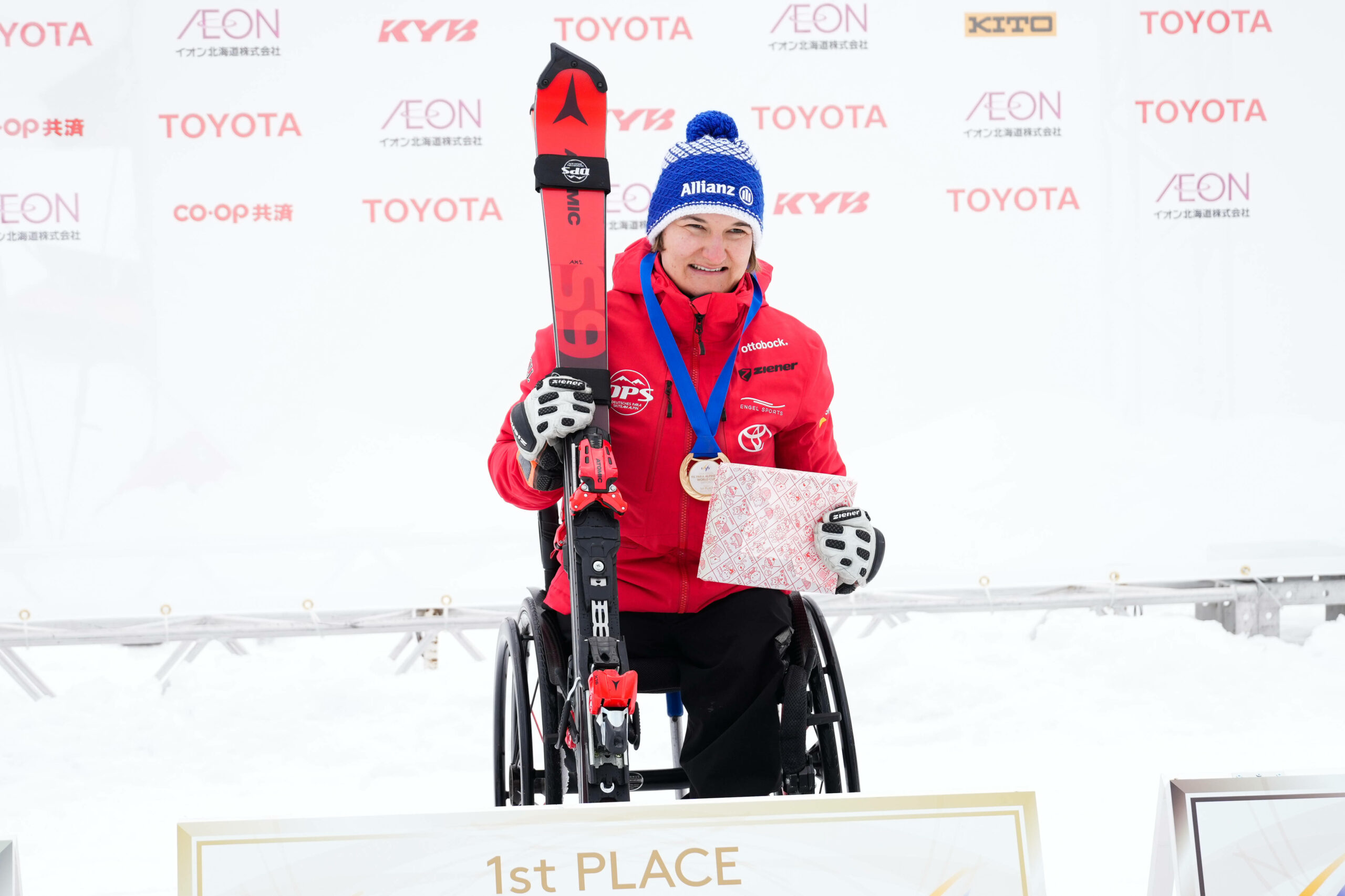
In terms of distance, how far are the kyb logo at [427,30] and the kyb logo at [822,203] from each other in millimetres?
1128

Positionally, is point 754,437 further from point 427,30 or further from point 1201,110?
point 1201,110

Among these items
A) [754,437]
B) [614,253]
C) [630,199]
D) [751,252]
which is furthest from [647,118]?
[754,437]

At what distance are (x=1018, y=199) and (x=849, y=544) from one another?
2.16m

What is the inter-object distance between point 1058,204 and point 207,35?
279cm

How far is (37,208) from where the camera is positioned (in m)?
3.30

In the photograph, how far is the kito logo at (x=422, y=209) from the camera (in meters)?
3.40

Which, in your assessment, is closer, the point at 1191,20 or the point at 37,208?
the point at 37,208

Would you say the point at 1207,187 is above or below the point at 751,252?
above

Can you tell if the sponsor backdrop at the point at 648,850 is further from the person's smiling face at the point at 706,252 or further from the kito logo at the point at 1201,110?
the kito logo at the point at 1201,110

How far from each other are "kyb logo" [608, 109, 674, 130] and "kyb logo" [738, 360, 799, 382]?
1.81 m

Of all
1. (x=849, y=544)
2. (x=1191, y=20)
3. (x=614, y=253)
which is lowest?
(x=849, y=544)

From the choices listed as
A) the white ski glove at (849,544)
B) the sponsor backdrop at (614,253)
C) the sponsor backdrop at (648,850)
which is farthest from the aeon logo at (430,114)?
the sponsor backdrop at (648,850)

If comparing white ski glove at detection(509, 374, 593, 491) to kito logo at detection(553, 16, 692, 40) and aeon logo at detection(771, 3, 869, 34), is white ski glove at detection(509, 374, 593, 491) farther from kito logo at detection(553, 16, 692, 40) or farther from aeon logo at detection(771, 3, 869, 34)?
aeon logo at detection(771, 3, 869, 34)

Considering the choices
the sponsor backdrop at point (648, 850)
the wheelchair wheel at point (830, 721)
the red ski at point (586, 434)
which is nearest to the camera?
the sponsor backdrop at point (648, 850)
